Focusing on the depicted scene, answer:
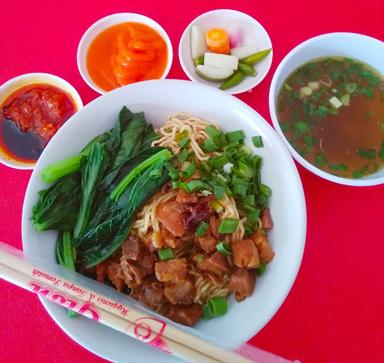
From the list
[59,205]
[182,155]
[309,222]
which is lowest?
[309,222]

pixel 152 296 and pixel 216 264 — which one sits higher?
pixel 216 264

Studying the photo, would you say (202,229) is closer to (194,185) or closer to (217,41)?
(194,185)

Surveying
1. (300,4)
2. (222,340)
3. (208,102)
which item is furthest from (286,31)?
(222,340)

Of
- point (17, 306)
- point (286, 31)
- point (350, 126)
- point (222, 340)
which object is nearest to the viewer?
point (222, 340)

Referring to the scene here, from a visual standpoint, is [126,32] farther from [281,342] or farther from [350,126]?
[281,342]

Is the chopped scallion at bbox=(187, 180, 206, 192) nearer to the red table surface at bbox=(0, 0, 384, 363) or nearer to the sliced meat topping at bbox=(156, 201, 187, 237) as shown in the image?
the sliced meat topping at bbox=(156, 201, 187, 237)

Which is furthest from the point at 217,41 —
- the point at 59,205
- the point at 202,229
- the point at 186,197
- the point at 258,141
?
the point at 59,205
